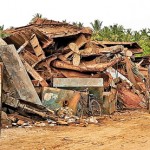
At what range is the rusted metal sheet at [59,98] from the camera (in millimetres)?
12938

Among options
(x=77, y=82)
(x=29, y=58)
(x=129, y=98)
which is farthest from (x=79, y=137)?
(x=129, y=98)

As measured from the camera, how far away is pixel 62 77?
49.3 feet

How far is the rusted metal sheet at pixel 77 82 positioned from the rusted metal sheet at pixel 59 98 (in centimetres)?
103

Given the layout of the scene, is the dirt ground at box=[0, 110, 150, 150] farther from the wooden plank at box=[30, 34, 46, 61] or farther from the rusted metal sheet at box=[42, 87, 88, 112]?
the wooden plank at box=[30, 34, 46, 61]

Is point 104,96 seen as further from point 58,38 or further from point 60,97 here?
point 58,38

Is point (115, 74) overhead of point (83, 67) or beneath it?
beneath

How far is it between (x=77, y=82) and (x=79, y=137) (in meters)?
5.41

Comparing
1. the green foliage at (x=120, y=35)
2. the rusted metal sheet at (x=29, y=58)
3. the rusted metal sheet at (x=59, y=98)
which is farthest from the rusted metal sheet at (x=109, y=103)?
the green foliage at (x=120, y=35)

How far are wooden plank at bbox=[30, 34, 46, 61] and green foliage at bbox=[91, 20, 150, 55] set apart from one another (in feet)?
62.5

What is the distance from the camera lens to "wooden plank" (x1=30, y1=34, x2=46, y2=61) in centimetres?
1523

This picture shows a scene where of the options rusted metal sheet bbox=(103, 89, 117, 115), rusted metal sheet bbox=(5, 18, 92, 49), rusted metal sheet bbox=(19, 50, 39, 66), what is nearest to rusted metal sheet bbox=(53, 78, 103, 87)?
rusted metal sheet bbox=(103, 89, 117, 115)

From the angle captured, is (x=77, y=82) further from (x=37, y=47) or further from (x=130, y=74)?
(x=130, y=74)

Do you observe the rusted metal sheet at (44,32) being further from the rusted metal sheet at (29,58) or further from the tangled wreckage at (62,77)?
the rusted metal sheet at (29,58)

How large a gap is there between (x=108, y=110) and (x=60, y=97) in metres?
2.55
